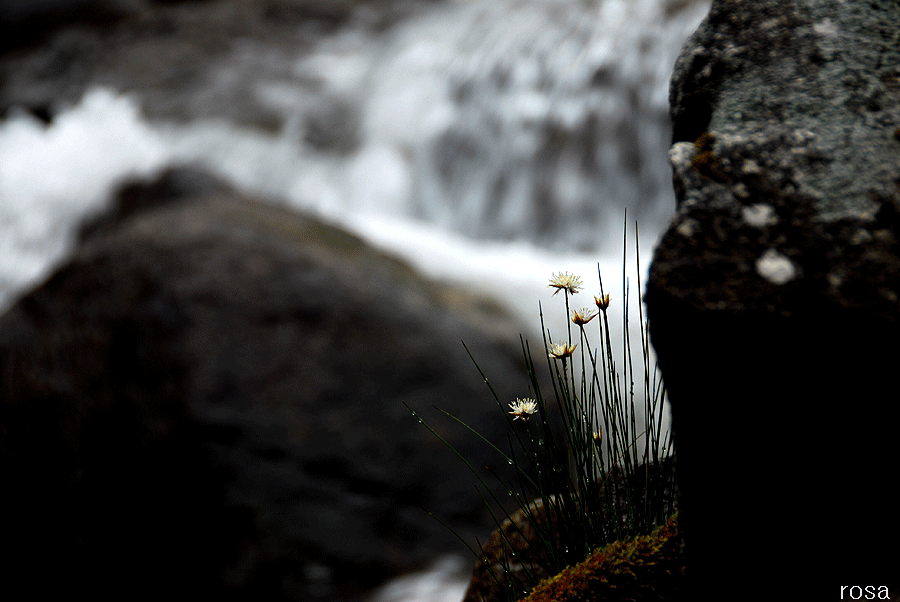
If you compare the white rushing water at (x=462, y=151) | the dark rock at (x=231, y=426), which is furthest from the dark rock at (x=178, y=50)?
the dark rock at (x=231, y=426)

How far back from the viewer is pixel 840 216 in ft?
2.96

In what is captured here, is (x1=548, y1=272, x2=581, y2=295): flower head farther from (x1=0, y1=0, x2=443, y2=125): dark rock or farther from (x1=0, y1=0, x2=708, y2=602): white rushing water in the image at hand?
(x1=0, y1=0, x2=443, y2=125): dark rock

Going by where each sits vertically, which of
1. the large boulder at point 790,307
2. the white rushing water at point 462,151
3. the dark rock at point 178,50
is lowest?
the large boulder at point 790,307

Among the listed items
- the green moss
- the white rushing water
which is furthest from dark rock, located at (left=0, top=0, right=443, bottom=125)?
the green moss

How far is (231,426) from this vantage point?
2.73 meters

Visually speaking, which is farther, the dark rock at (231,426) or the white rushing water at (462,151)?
the white rushing water at (462,151)

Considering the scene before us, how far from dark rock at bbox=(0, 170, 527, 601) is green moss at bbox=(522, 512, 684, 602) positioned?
4.83ft

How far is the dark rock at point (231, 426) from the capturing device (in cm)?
265

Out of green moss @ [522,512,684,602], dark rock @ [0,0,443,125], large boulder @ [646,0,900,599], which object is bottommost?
green moss @ [522,512,684,602]

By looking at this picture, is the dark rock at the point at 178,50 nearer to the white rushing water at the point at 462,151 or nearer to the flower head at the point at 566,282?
the white rushing water at the point at 462,151

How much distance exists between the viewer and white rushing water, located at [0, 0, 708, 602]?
18.2ft

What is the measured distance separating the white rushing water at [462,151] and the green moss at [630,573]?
2.87 meters

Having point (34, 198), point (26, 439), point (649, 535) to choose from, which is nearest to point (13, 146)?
point (34, 198)

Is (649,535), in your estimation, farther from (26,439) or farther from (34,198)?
(34,198)
